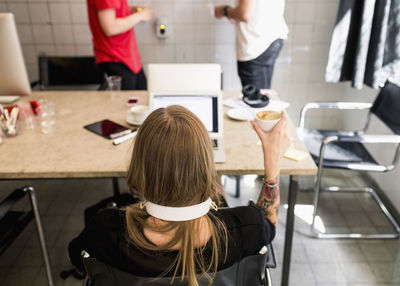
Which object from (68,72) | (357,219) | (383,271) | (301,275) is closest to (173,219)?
(301,275)

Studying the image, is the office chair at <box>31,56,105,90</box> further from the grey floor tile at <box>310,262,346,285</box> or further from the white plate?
the grey floor tile at <box>310,262,346,285</box>

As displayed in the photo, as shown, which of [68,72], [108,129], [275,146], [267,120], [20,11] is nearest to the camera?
[275,146]

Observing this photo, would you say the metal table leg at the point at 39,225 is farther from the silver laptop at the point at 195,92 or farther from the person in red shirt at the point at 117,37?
the person in red shirt at the point at 117,37

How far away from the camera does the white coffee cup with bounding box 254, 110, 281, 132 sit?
1593 mm

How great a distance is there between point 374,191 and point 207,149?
6.89ft

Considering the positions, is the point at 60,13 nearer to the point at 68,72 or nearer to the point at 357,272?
the point at 68,72

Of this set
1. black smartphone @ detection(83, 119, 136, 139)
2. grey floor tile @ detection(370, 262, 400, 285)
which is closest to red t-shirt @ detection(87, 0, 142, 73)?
black smartphone @ detection(83, 119, 136, 139)

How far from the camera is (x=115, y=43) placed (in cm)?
262

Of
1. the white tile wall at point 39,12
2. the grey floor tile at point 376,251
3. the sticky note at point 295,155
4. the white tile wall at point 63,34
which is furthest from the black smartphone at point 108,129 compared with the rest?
the white tile wall at point 39,12

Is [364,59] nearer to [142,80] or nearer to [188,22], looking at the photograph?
[188,22]

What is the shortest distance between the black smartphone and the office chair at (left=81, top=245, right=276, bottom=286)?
834mm

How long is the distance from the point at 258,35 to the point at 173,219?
1.83 metres

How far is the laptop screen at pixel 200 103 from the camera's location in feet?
5.71

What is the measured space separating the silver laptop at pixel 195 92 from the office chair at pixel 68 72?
1208mm
